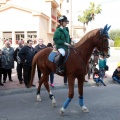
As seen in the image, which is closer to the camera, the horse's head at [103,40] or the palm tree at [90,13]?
the horse's head at [103,40]

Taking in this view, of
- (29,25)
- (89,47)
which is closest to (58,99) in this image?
(89,47)

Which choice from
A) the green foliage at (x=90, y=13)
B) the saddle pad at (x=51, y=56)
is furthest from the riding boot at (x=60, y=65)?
the green foliage at (x=90, y=13)

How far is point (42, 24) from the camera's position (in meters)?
39.2

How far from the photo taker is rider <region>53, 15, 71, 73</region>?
6027 millimetres

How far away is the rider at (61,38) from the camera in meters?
6.03

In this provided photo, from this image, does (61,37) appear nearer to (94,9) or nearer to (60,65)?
(60,65)

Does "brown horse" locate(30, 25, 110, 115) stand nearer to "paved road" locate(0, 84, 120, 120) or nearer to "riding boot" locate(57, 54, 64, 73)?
"riding boot" locate(57, 54, 64, 73)

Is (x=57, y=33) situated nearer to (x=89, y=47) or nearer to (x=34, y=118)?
(x=89, y=47)

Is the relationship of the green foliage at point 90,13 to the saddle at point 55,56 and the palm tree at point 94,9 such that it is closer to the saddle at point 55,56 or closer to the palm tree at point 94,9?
the palm tree at point 94,9

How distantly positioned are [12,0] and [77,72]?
43.0 m

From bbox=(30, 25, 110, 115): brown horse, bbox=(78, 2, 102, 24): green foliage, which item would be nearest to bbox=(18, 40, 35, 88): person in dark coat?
bbox=(30, 25, 110, 115): brown horse

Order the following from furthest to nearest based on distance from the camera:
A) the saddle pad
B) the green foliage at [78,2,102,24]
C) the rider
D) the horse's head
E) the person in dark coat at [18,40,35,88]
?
the green foliage at [78,2,102,24], the person in dark coat at [18,40,35,88], the saddle pad, the rider, the horse's head

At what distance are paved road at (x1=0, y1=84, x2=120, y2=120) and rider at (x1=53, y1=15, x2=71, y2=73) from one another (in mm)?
1172

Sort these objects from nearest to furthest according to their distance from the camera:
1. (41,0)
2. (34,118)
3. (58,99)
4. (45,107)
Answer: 1. (34,118)
2. (45,107)
3. (58,99)
4. (41,0)
